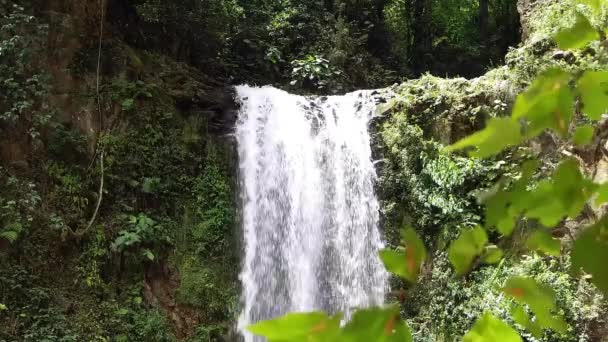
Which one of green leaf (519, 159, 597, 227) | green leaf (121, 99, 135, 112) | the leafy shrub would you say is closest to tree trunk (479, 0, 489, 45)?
green leaf (121, 99, 135, 112)

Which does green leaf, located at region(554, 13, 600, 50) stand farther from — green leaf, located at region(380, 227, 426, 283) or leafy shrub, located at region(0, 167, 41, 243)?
leafy shrub, located at region(0, 167, 41, 243)

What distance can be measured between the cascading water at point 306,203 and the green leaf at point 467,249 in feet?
22.3

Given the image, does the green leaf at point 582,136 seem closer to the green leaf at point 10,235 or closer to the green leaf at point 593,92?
the green leaf at point 593,92

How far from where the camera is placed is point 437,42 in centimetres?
1472

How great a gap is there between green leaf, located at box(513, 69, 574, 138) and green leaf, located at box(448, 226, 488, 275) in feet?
0.43

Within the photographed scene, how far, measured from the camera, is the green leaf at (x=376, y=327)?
0.47 metres

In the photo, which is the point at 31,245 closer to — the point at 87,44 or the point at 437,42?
the point at 87,44

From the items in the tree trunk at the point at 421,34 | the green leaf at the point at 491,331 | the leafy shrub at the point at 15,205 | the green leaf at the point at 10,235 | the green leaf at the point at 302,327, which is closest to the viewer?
the green leaf at the point at 302,327

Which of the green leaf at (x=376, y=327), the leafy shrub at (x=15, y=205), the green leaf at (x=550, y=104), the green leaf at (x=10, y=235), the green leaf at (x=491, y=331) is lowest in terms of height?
the green leaf at (x=491, y=331)

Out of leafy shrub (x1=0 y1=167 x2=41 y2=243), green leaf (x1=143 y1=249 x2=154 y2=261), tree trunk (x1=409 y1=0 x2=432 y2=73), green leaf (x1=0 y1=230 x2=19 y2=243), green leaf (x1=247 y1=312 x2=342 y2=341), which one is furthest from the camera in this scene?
tree trunk (x1=409 y1=0 x2=432 y2=73)

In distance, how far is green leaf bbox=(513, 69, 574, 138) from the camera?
501 mm

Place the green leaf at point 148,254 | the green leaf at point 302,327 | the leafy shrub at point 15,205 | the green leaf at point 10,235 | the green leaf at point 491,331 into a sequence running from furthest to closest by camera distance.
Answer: the green leaf at point 148,254 < the leafy shrub at point 15,205 < the green leaf at point 10,235 < the green leaf at point 491,331 < the green leaf at point 302,327

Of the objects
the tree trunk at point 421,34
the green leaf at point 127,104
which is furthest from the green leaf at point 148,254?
the tree trunk at point 421,34

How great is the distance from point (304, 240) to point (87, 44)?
4.31 metres
